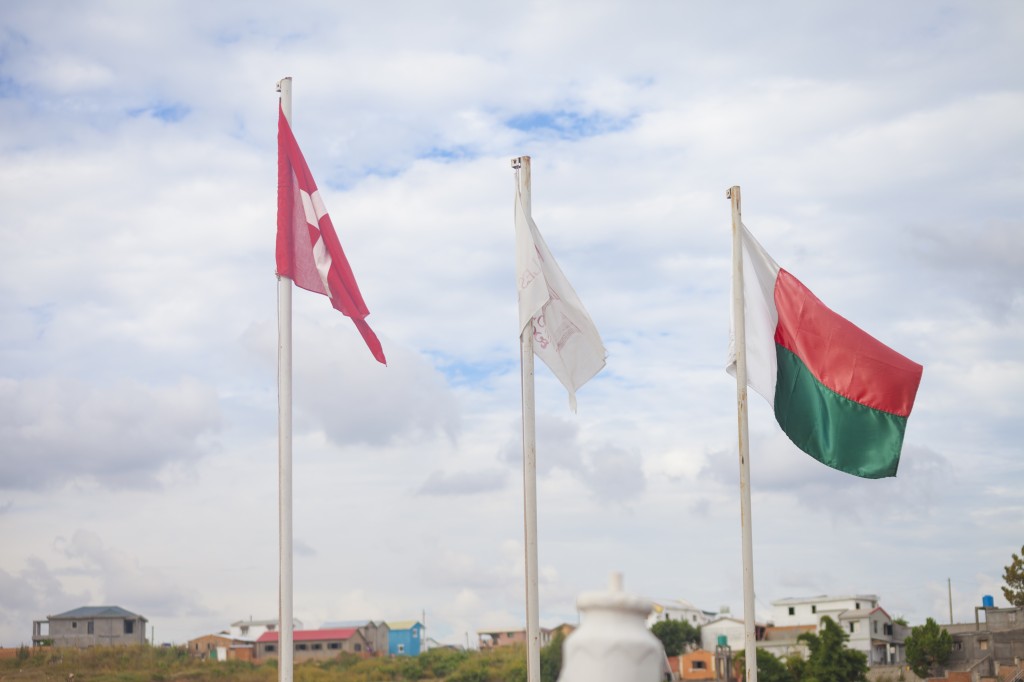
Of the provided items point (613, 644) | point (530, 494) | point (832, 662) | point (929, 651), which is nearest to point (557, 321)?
point (530, 494)

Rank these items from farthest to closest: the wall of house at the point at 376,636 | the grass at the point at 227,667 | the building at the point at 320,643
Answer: the wall of house at the point at 376,636, the building at the point at 320,643, the grass at the point at 227,667

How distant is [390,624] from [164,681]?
143ft

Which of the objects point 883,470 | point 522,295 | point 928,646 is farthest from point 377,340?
point 928,646

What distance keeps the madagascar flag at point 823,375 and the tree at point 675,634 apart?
64.6m

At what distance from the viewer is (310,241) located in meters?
16.5

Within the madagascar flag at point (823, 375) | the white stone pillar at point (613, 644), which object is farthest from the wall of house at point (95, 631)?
the white stone pillar at point (613, 644)

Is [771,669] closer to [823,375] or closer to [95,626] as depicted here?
[95,626]

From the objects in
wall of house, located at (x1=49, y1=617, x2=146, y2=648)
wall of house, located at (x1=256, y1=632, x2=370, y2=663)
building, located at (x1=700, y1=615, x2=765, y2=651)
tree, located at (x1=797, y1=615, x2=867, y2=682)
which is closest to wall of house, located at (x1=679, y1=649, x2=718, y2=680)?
building, located at (x1=700, y1=615, x2=765, y2=651)

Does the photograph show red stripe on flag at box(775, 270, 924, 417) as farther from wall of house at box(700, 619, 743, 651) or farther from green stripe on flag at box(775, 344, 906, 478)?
wall of house at box(700, 619, 743, 651)

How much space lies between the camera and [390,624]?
96125 millimetres

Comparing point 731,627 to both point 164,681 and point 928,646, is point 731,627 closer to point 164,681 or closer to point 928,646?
point 928,646

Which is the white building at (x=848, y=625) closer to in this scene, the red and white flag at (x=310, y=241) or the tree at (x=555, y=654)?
the tree at (x=555, y=654)

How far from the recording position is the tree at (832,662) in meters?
58.6

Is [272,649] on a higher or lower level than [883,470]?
lower
